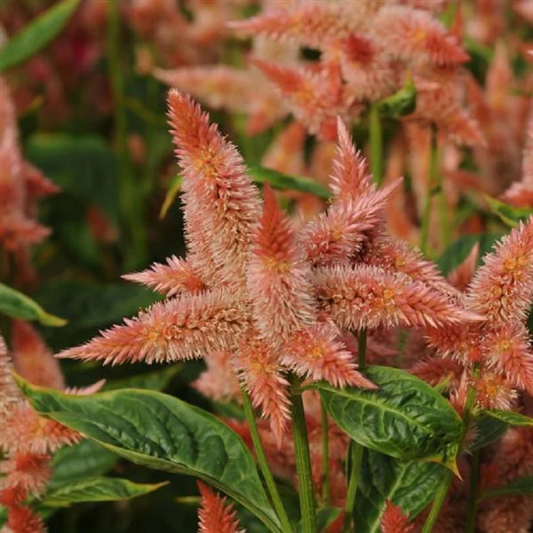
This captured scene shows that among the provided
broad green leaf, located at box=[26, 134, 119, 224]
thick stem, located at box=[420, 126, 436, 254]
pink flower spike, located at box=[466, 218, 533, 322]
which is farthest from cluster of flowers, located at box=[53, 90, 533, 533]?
broad green leaf, located at box=[26, 134, 119, 224]

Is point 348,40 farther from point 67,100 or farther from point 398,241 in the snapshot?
point 67,100

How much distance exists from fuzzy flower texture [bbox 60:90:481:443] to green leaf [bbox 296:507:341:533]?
0.50 feet

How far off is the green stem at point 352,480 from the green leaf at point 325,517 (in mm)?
12

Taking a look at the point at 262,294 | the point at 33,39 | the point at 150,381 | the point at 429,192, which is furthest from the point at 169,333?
the point at 33,39

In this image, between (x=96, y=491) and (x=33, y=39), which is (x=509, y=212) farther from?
(x=33, y=39)

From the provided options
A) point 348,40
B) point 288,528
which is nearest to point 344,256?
point 288,528

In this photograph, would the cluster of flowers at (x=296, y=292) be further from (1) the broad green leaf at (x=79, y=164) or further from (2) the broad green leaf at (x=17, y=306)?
(1) the broad green leaf at (x=79, y=164)

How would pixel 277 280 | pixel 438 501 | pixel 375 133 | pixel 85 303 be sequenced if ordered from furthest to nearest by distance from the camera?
pixel 85 303 → pixel 375 133 → pixel 438 501 → pixel 277 280

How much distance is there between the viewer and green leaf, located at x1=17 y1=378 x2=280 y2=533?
2.60 feet

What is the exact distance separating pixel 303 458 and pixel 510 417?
0.47ft

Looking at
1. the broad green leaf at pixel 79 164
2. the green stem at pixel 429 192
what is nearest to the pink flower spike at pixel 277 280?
the green stem at pixel 429 192

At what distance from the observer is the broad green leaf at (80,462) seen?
3.47 feet

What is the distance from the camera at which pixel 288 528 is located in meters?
0.79

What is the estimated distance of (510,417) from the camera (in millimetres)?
726
